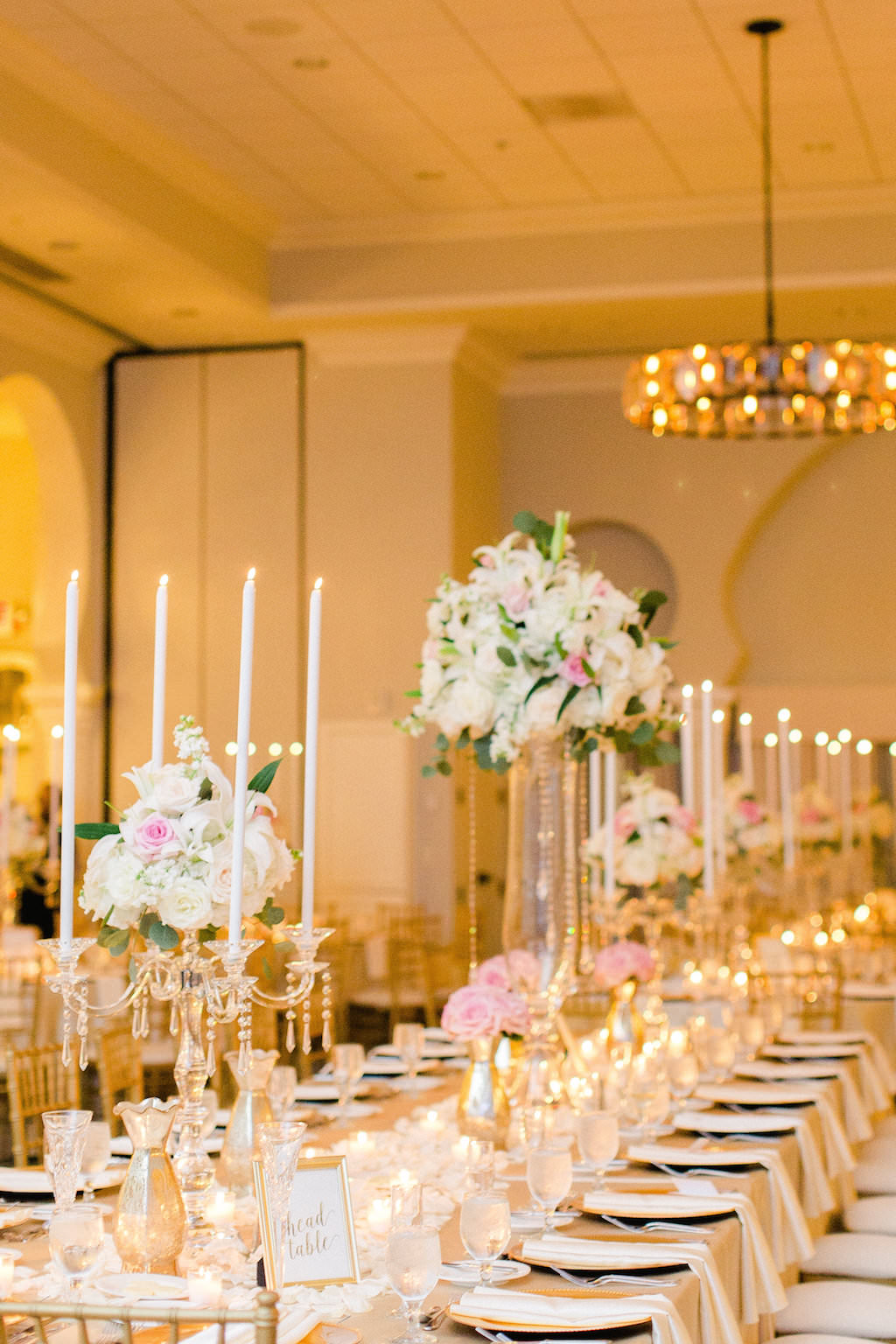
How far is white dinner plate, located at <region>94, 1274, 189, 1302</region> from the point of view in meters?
2.29

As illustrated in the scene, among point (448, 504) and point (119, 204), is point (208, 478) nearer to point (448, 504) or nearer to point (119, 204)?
point (448, 504)

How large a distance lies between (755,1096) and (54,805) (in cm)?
556

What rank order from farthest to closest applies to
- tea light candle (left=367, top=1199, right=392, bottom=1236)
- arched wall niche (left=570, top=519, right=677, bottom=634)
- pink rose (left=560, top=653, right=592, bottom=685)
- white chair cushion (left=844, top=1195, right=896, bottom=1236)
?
1. arched wall niche (left=570, top=519, right=677, bottom=634)
2. white chair cushion (left=844, top=1195, right=896, bottom=1236)
3. pink rose (left=560, top=653, right=592, bottom=685)
4. tea light candle (left=367, top=1199, right=392, bottom=1236)

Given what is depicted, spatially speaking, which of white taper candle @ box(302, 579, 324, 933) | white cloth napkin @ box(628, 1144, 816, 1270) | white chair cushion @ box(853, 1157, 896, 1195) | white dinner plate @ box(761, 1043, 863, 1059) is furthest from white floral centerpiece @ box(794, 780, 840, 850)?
white taper candle @ box(302, 579, 324, 933)

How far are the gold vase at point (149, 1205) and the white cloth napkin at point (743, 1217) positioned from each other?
780 mm

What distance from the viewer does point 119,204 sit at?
853 cm

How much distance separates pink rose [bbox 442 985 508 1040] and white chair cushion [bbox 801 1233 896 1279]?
0.98 metres

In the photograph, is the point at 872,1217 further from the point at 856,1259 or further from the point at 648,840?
the point at 648,840

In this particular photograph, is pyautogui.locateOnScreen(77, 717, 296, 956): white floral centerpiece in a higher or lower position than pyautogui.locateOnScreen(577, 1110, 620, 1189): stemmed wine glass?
higher

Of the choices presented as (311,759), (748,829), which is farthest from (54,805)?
(311,759)

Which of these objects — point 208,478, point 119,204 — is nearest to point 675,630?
point 208,478

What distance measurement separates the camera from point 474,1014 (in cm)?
348

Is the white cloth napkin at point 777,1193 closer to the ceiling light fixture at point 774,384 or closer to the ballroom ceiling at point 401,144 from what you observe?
the ceiling light fixture at point 774,384

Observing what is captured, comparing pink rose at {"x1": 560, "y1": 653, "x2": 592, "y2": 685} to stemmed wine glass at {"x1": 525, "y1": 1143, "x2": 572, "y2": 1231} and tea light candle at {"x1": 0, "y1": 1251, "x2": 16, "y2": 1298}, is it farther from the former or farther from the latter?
tea light candle at {"x1": 0, "y1": 1251, "x2": 16, "y2": 1298}
